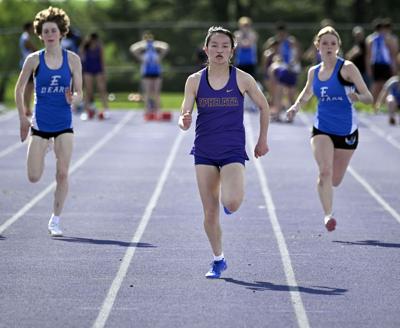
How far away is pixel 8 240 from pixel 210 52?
322 centimetres

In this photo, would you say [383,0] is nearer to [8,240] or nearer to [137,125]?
[137,125]

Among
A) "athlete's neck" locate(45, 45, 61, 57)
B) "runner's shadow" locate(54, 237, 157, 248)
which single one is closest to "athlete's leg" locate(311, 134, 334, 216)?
"runner's shadow" locate(54, 237, 157, 248)

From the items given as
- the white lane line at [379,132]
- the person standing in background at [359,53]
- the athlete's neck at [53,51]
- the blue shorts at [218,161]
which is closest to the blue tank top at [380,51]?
the person standing in background at [359,53]

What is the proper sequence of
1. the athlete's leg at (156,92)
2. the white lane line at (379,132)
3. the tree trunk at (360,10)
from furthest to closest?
the tree trunk at (360,10)
the athlete's leg at (156,92)
the white lane line at (379,132)

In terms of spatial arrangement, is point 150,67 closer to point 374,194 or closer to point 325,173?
point 374,194

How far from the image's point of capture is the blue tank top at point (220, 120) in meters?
9.26

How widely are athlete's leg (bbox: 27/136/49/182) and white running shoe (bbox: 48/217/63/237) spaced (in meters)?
0.46

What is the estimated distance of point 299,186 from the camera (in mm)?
16062

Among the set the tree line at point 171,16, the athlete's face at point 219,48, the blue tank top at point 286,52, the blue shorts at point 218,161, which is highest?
the athlete's face at point 219,48

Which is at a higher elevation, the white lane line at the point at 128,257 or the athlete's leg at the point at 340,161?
the athlete's leg at the point at 340,161

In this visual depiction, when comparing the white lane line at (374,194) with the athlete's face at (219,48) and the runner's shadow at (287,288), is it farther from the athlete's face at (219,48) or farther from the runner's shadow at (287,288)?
the athlete's face at (219,48)

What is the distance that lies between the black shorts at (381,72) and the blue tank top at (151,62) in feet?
15.0

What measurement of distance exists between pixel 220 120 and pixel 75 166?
9.38 m

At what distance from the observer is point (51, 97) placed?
11.6 m
